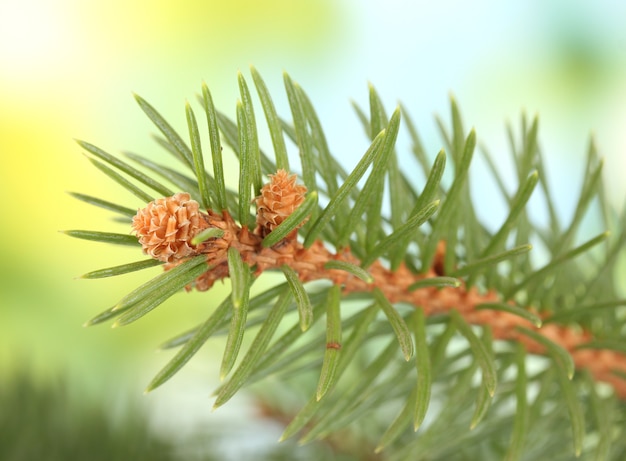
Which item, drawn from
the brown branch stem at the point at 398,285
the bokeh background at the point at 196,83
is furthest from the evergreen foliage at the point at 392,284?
the bokeh background at the point at 196,83

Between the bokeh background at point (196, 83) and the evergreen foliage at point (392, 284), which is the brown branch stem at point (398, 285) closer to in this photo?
the evergreen foliage at point (392, 284)

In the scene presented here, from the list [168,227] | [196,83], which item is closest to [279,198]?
[168,227]

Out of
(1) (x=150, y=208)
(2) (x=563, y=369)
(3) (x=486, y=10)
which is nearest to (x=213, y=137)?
(1) (x=150, y=208)

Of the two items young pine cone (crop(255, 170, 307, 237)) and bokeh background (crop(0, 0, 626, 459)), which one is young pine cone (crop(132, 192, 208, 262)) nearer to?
young pine cone (crop(255, 170, 307, 237))

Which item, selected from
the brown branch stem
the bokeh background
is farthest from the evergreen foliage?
the bokeh background

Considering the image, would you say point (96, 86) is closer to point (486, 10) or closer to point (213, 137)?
point (486, 10)

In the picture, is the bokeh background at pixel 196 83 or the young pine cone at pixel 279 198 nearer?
the young pine cone at pixel 279 198
